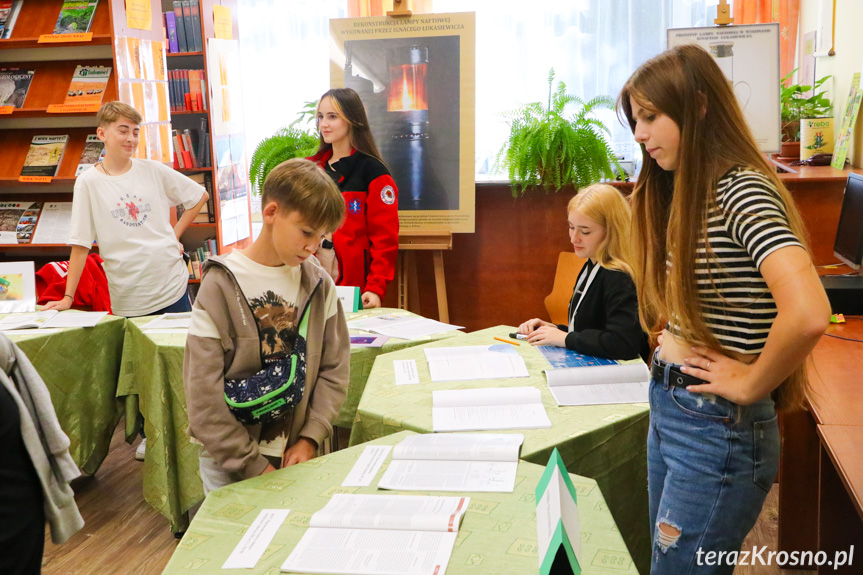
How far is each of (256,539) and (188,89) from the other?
457cm

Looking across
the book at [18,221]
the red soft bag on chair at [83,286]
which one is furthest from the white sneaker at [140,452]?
the book at [18,221]

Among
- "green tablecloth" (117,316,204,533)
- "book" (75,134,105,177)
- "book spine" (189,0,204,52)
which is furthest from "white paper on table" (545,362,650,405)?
"book spine" (189,0,204,52)

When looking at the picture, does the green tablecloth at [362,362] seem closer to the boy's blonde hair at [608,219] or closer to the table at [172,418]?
the table at [172,418]

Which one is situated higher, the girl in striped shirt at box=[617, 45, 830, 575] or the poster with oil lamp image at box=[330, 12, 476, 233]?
the poster with oil lamp image at box=[330, 12, 476, 233]

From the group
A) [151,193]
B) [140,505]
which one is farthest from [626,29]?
[140,505]

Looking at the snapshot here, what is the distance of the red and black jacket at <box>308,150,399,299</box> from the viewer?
3234mm

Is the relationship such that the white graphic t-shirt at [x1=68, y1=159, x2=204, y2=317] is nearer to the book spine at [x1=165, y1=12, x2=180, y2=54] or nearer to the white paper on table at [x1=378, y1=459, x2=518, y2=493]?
the white paper on table at [x1=378, y1=459, x2=518, y2=493]

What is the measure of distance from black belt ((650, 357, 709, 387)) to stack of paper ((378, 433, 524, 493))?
34 centimetres

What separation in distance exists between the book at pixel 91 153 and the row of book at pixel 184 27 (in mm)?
1219

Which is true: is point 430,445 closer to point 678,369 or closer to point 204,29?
point 678,369

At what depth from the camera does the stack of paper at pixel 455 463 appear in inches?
54.4

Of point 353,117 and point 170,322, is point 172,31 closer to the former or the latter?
point 353,117

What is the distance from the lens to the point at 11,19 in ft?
13.9

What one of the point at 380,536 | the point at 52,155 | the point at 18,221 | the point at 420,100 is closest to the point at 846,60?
the point at 420,100
